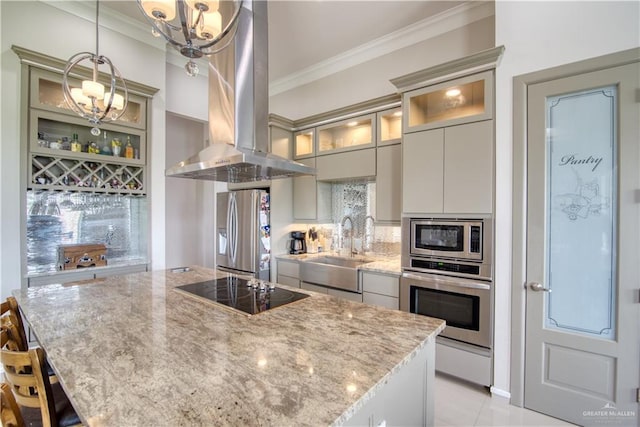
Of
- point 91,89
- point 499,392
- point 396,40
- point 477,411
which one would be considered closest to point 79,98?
point 91,89

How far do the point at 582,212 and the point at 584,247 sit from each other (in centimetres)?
24

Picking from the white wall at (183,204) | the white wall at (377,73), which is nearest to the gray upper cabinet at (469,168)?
the white wall at (377,73)

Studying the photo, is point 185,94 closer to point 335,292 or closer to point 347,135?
point 347,135

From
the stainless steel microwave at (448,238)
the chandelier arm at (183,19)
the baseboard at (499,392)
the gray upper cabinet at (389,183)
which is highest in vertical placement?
the chandelier arm at (183,19)

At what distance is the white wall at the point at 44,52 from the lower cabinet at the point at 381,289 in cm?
260

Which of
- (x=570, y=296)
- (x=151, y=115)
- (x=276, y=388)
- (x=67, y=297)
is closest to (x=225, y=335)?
(x=276, y=388)

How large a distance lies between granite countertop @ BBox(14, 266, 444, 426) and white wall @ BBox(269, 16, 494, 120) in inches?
108

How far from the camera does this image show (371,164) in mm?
3230

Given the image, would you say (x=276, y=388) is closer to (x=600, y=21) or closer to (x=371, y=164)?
(x=371, y=164)

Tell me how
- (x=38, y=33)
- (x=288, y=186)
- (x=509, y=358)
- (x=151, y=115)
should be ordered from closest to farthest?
1. (x=509, y=358)
2. (x=38, y=33)
3. (x=151, y=115)
4. (x=288, y=186)

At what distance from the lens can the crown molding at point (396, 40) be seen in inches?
111

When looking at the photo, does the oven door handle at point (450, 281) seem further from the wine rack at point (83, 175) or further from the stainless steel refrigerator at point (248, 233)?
the wine rack at point (83, 175)

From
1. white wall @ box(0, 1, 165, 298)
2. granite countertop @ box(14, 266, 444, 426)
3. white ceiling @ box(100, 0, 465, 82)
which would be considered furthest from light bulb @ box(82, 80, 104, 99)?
white ceiling @ box(100, 0, 465, 82)

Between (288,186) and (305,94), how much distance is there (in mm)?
1464
